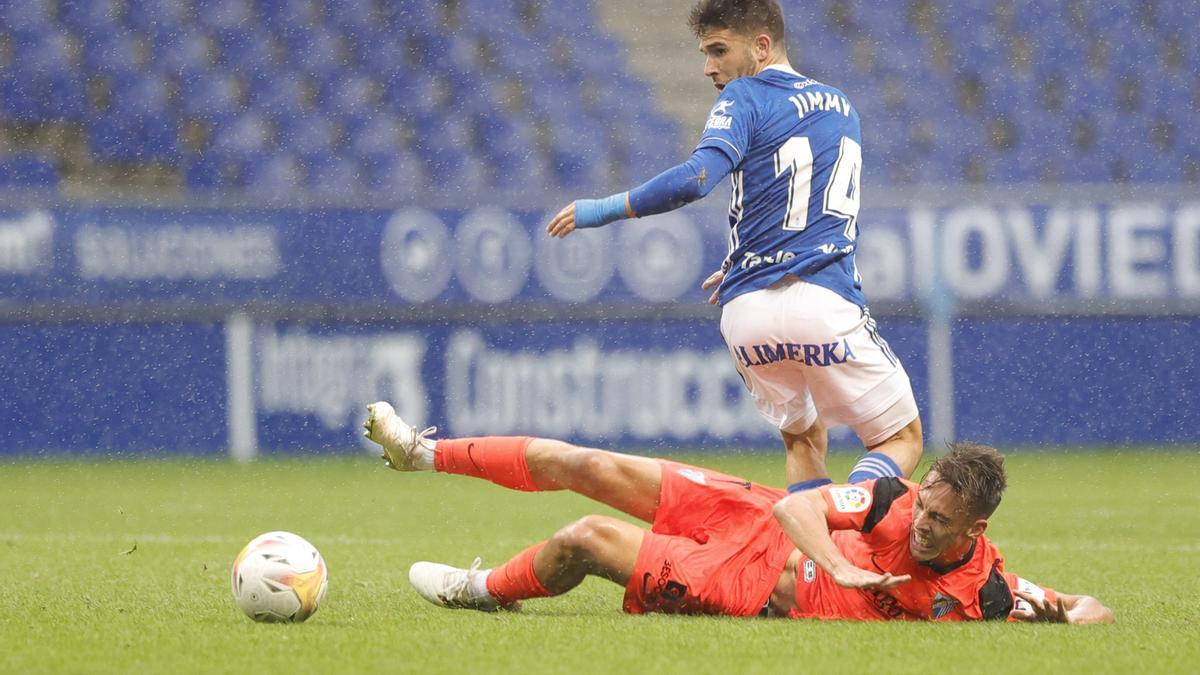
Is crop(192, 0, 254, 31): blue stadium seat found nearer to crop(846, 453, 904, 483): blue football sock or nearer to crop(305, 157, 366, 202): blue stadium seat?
crop(305, 157, 366, 202): blue stadium seat

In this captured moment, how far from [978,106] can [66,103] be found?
7862mm

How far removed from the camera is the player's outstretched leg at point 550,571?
4.67 meters

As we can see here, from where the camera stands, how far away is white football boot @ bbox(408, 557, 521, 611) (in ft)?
16.1

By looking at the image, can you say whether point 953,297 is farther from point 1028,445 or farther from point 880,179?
point 880,179

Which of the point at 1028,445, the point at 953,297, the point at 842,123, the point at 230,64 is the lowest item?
the point at 1028,445

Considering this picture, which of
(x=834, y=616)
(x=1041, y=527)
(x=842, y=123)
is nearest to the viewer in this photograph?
(x=834, y=616)

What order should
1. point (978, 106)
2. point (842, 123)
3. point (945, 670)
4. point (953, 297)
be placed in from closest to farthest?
point (945, 670) < point (842, 123) < point (953, 297) < point (978, 106)

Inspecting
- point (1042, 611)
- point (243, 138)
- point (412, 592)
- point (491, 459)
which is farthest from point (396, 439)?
point (243, 138)

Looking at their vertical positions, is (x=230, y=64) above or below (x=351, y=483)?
above

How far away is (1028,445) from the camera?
1125cm

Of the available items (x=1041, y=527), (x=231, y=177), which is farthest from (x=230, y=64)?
(x=1041, y=527)

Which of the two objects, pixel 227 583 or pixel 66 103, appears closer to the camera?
pixel 227 583

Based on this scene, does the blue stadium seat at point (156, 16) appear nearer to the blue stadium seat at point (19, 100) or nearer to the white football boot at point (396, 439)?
the blue stadium seat at point (19, 100)

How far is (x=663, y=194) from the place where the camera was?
5.04 m
